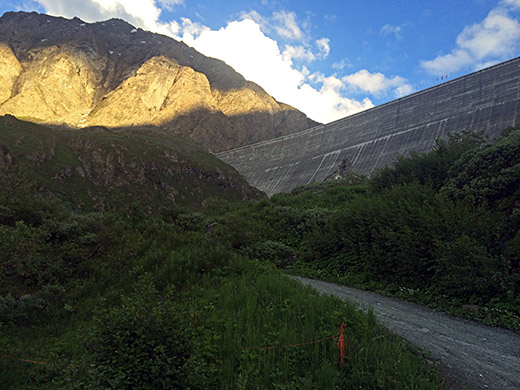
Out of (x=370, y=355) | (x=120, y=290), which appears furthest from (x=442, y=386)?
(x=120, y=290)

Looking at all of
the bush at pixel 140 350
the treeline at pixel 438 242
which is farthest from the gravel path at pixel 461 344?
the bush at pixel 140 350

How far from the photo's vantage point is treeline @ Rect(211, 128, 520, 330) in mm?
7684

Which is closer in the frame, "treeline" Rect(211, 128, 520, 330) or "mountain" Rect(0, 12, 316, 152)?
"treeline" Rect(211, 128, 520, 330)

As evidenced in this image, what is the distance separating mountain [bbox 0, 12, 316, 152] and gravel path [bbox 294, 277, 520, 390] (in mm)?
101317

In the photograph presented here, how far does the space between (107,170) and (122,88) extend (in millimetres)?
85403

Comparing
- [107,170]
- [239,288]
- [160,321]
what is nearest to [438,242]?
[239,288]

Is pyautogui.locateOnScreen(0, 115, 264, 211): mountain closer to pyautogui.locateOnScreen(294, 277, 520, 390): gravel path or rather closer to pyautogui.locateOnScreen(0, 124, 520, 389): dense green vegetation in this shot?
pyautogui.locateOnScreen(0, 124, 520, 389): dense green vegetation

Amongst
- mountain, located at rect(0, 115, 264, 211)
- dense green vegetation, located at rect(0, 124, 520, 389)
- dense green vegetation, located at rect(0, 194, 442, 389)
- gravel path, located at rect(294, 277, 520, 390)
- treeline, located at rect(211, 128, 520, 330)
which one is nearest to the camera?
dense green vegetation, located at rect(0, 194, 442, 389)

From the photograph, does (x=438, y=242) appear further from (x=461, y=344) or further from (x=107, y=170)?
(x=107, y=170)

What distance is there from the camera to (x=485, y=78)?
38.8 meters

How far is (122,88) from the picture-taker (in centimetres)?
11119

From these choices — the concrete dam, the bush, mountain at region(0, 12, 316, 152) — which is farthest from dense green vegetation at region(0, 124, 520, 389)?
mountain at region(0, 12, 316, 152)

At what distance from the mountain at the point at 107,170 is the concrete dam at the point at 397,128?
11.0m

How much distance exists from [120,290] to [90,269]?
163 cm
